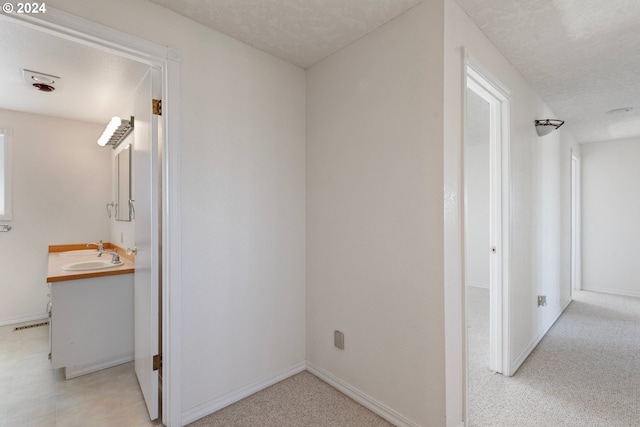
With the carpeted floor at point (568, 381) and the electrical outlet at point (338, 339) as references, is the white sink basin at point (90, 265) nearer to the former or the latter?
the electrical outlet at point (338, 339)

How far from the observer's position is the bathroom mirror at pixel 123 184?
10.1 ft

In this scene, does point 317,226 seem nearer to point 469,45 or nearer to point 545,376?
point 469,45

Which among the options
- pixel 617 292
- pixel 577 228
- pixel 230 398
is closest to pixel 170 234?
pixel 230 398

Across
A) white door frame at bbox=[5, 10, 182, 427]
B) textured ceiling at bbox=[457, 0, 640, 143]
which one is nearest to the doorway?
textured ceiling at bbox=[457, 0, 640, 143]

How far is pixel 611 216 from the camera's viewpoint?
4.69m

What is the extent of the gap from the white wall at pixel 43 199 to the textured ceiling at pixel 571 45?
13.8ft

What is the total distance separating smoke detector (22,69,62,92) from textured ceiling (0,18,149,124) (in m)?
0.04

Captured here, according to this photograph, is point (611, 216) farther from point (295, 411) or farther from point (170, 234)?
point (170, 234)

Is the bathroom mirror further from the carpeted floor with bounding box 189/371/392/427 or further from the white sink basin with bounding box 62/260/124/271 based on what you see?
the carpeted floor with bounding box 189/371/392/427

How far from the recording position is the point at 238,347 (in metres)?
2.04

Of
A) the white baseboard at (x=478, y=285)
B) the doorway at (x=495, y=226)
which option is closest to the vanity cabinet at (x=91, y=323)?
the doorway at (x=495, y=226)

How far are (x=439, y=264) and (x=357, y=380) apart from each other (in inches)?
40.4

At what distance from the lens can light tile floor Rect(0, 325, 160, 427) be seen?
71.2 inches
